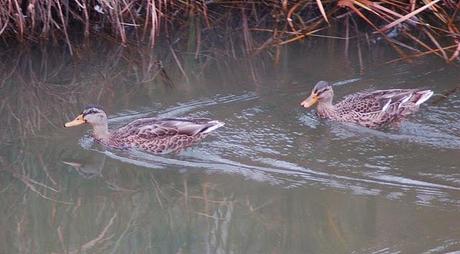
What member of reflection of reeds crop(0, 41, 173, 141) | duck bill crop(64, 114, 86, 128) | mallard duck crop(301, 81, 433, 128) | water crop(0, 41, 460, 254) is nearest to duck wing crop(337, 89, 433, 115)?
mallard duck crop(301, 81, 433, 128)

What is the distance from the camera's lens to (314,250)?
5793 mm

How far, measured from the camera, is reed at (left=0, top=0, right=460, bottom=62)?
9.49 metres

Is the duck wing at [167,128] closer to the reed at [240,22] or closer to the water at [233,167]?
the water at [233,167]

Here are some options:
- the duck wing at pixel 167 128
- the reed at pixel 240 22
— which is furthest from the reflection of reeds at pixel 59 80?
the duck wing at pixel 167 128

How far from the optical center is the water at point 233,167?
6.06 metres

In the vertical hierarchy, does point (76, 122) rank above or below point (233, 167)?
above

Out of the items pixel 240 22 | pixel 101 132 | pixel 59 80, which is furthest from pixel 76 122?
pixel 240 22

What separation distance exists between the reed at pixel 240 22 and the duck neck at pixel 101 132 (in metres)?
1.91

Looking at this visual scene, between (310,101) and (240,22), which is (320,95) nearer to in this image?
(310,101)

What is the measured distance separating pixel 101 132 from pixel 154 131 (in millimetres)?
461

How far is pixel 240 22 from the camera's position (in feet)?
34.9

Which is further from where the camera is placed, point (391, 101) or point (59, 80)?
point (59, 80)

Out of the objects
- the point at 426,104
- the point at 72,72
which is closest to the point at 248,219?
the point at 426,104

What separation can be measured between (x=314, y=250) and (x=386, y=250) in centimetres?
42
